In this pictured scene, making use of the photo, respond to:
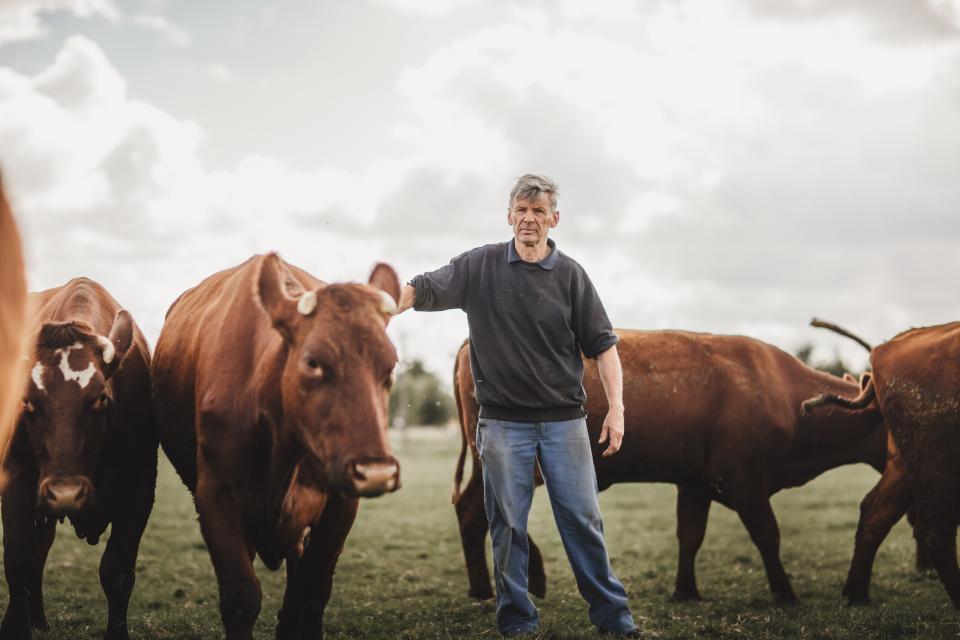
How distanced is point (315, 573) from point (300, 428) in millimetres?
1387

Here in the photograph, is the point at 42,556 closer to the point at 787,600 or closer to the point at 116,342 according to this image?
the point at 116,342

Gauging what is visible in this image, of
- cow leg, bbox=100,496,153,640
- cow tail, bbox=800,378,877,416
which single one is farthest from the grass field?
cow tail, bbox=800,378,877,416

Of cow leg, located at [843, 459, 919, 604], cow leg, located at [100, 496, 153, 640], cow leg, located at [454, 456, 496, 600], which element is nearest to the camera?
cow leg, located at [100, 496, 153, 640]

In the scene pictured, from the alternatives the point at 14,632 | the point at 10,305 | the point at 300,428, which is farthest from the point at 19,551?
the point at 10,305

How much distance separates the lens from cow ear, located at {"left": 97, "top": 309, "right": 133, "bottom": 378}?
6098 mm

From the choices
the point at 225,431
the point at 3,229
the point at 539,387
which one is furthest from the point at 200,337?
the point at 3,229

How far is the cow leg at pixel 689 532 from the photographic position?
880 cm

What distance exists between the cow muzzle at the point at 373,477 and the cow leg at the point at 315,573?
1.34m

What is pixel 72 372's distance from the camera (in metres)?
5.89

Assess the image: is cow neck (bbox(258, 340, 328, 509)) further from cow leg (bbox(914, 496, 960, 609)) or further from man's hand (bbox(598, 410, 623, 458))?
cow leg (bbox(914, 496, 960, 609))

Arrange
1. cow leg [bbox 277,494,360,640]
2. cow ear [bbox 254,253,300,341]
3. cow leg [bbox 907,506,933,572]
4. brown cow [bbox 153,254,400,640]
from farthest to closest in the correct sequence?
cow leg [bbox 907,506,933,572], cow leg [bbox 277,494,360,640], cow ear [bbox 254,253,300,341], brown cow [bbox 153,254,400,640]

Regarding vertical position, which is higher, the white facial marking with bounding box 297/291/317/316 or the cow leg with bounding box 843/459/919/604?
the white facial marking with bounding box 297/291/317/316

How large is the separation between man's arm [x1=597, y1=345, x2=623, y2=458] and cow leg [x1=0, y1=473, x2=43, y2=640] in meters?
3.84

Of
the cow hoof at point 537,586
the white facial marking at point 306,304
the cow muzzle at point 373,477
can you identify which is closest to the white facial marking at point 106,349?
the white facial marking at point 306,304
